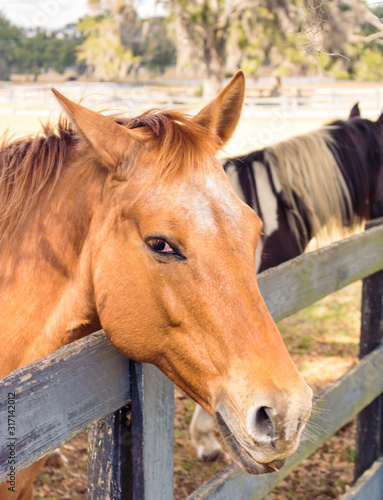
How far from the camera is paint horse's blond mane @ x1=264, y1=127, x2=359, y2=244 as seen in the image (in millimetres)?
3854

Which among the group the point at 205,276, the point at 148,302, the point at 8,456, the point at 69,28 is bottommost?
the point at 8,456

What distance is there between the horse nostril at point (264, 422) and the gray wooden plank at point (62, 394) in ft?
1.27

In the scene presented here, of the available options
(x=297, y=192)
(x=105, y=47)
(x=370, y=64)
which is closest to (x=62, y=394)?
(x=297, y=192)

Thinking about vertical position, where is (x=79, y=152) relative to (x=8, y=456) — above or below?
above

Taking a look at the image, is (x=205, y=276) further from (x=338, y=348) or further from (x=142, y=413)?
(x=338, y=348)

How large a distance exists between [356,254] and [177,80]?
155 feet

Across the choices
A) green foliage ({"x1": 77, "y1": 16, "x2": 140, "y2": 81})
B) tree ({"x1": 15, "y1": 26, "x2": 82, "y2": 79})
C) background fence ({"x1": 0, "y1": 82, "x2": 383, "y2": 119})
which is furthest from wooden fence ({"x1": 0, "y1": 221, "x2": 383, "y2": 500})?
green foliage ({"x1": 77, "y1": 16, "x2": 140, "y2": 81})

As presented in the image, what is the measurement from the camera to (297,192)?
12.6 ft

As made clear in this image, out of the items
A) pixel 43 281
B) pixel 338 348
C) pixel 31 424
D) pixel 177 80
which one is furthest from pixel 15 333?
pixel 177 80

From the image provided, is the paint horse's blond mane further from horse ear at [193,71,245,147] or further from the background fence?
the background fence

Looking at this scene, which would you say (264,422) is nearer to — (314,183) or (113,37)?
(314,183)

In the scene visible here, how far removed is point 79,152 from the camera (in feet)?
5.75

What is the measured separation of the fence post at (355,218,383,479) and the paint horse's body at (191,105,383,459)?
0.91m

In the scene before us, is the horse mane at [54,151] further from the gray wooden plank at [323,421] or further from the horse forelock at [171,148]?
the gray wooden plank at [323,421]
